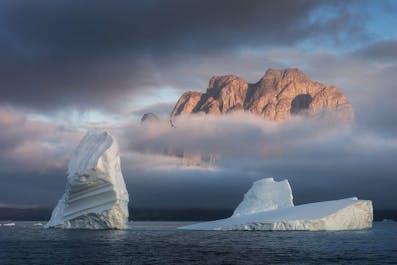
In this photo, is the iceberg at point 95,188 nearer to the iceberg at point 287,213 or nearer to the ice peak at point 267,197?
the iceberg at point 287,213

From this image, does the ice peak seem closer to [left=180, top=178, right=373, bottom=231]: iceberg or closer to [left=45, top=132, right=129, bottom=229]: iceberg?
[left=180, top=178, right=373, bottom=231]: iceberg

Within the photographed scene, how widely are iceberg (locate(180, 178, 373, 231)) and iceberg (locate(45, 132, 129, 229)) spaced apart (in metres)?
16.8

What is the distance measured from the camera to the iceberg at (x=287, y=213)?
273 feet

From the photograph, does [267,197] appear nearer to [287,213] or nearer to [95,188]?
[287,213]

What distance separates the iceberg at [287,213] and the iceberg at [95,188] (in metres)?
16.8

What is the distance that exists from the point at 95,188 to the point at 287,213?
2720 centimetres

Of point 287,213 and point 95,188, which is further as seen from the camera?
point 287,213

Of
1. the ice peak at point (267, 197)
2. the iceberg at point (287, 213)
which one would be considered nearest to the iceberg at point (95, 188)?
the iceberg at point (287, 213)

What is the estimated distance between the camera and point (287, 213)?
85938 mm

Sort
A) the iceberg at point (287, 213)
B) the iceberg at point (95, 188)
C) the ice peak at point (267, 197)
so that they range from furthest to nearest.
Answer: the ice peak at point (267, 197), the iceberg at point (287, 213), the iceberg at point (95, 188)

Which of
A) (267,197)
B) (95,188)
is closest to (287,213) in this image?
(267,197)

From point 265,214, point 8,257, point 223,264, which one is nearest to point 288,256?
point 223,264

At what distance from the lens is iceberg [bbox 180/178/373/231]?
8312 centimetres

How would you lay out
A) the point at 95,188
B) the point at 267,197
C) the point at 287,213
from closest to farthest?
the point at 95,188 < the point at 287,213 < the point at 267,197
